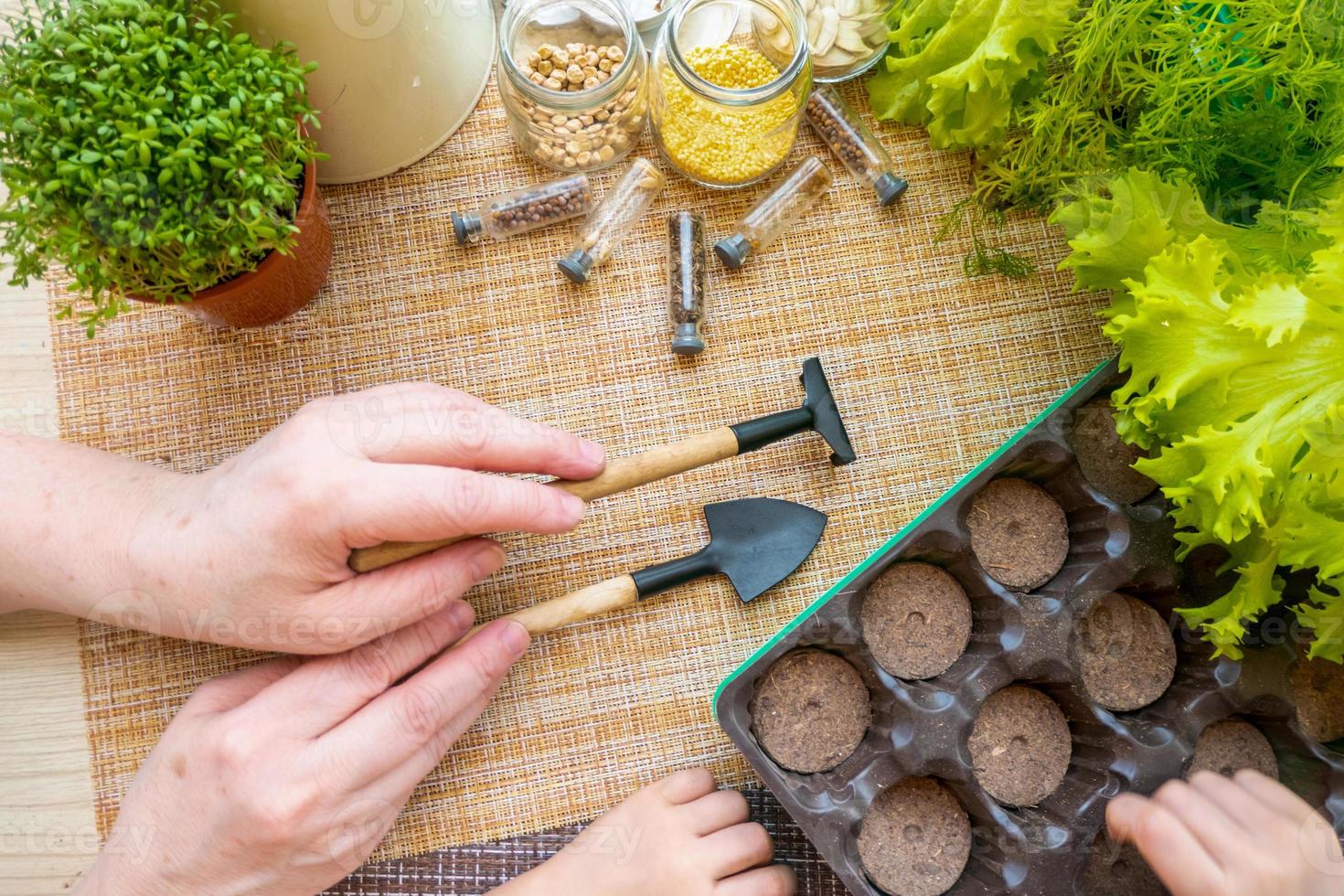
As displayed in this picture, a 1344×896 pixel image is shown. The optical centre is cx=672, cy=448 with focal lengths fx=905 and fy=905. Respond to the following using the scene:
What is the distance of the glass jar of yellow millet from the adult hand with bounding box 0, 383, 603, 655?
15.9 inches

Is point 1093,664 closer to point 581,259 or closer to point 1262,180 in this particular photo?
point 1262,180

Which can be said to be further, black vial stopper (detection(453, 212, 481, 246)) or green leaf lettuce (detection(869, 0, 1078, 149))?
black vial stopper (detection(453, 212, 481, 246))

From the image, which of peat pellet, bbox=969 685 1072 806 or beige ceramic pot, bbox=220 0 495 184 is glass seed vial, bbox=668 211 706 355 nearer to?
beige ceramic pot, bbox=220 0 495 184

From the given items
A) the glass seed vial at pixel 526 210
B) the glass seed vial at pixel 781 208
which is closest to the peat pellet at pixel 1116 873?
the glass seed vial at pixel 781 208

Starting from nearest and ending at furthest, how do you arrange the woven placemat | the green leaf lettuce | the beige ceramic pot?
1. the beige ceramic pot
2. the green leaf lettuce
3. the woven placemat

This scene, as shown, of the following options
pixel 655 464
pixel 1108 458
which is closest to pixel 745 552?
pixel 655 464

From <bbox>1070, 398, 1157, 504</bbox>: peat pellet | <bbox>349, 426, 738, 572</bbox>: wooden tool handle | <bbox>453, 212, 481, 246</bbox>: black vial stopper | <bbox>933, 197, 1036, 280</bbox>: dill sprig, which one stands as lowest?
<bbox>1070, 398, 1157, 504</bbox>: peat pellet

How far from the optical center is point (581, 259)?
1.12 meters

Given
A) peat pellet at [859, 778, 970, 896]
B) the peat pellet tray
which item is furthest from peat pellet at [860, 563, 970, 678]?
peat pellet at [859, 778, 970, 896]

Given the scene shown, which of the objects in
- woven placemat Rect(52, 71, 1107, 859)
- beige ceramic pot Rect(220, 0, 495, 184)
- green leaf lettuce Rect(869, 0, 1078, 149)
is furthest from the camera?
woven placemat Rect(52, 71, 1107, 859)

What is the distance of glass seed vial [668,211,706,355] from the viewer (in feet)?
3.64

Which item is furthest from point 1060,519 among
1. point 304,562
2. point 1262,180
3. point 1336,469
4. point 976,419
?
point 304,562

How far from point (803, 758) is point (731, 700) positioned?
12cm

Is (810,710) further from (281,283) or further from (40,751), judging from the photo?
(40,751)
